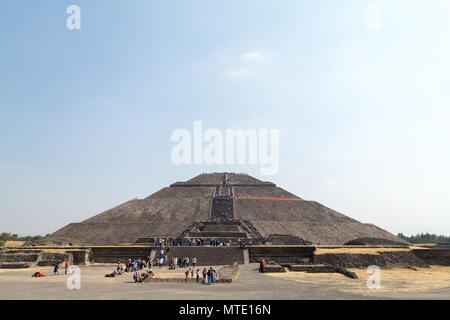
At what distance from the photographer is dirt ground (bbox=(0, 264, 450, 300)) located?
45.9 ft

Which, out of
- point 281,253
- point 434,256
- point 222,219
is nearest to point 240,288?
point 281,253

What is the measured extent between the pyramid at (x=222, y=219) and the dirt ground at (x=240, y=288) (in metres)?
17.6

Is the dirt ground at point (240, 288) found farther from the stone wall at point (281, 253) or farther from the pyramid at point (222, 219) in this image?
the pyramid at point (222, 219)

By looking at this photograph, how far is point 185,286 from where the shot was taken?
661 inches

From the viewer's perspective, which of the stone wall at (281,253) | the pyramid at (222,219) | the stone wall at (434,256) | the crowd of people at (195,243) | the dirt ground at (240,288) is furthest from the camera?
the pyramid at (222,219)

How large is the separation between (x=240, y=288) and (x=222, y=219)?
35.8 meters

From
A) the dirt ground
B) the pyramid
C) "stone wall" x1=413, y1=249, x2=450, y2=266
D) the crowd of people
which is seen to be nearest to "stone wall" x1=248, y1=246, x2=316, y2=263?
the crowd of people

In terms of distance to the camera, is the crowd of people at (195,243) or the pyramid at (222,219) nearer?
the crowd of people at (195,243)

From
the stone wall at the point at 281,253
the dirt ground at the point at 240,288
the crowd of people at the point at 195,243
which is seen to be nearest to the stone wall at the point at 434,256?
the stone wall at the point at 281,253

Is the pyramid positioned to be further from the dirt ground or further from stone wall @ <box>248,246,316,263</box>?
the dirt ground

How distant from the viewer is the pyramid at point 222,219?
147 feet
